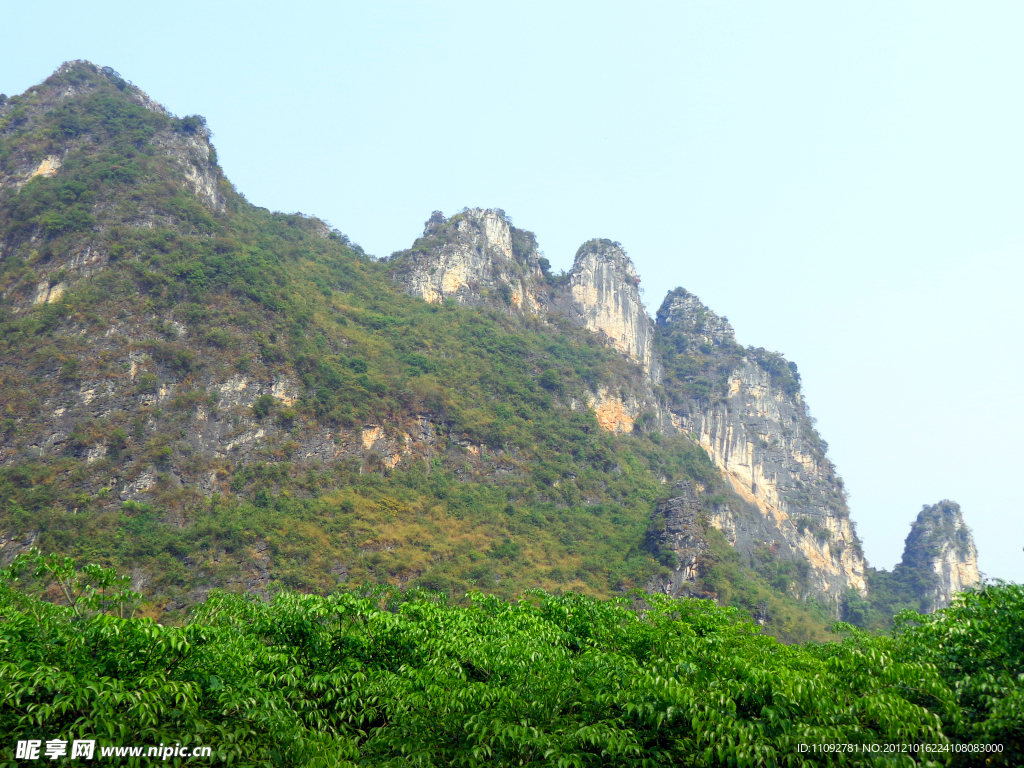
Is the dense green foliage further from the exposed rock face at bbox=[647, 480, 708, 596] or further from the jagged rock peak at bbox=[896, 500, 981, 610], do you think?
the jagged rock peak at bbox=[896, 500, 981, 610]

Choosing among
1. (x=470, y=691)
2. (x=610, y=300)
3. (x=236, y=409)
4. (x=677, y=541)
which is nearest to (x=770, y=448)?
(x=610, y=300)

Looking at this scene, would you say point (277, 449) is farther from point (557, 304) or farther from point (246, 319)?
point (557, 304)

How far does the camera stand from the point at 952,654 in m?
7.88

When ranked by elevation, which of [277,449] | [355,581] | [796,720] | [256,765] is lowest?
[355,581]

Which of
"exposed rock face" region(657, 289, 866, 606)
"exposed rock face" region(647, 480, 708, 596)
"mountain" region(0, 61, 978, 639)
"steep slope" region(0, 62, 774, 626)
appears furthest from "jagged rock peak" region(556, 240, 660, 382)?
"exposed rock face" region(647, 480, 708, 596)

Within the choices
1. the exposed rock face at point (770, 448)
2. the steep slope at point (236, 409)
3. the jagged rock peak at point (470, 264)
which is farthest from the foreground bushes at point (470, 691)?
the exposed rock face at point (770, 448)

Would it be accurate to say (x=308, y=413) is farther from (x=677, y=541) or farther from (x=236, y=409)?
(x=677, y=541)

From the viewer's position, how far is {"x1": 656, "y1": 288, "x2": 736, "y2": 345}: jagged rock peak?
9031cm

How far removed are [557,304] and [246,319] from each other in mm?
41731

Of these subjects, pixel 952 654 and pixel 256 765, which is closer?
pixel 256 765

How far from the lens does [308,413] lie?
45.8 meters

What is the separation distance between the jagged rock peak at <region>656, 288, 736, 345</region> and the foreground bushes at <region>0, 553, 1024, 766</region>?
84.3 m

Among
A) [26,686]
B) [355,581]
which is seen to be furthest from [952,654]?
[355,581]

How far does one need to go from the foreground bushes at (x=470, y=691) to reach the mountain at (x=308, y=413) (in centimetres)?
2607
